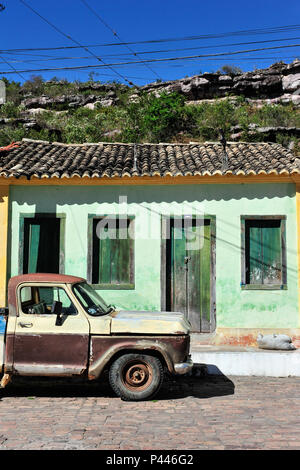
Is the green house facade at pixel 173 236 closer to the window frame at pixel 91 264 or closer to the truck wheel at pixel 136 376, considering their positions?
the window frame at pixel 91 264

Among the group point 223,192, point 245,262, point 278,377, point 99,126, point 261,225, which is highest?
point 99,126

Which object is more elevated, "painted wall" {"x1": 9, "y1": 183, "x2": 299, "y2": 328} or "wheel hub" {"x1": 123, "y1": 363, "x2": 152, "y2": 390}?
"painted wall" {"x1": 9, "y1": 183, "x2": 299, "y2": 328}

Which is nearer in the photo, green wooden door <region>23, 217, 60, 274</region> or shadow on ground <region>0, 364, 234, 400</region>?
shadow on ground <region>0, 364, 234, 400</region>

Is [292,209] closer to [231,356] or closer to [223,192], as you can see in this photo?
[223,192]

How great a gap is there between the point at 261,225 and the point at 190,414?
5652 millimetres

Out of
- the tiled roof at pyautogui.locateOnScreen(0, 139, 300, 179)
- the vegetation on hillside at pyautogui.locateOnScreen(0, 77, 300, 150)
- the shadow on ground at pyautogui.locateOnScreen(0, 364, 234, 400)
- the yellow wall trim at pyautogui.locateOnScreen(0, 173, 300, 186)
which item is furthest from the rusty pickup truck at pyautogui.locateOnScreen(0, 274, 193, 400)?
the vegetation on hillside at pyautogui.locateOnScreen(0, 77, 300, 150)

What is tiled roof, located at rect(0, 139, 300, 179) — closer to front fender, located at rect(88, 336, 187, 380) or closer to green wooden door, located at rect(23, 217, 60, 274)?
green wooden door, located at rect(23, 217, 60, 274)

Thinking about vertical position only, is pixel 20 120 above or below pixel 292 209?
above

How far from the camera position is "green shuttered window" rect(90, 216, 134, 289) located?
1058 cm

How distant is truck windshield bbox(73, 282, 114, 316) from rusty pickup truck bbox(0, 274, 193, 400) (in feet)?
0.15

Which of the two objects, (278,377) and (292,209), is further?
(292,209)

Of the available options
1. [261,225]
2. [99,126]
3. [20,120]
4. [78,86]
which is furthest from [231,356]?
[78,86]

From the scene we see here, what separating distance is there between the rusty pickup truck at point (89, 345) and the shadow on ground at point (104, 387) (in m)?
0.54

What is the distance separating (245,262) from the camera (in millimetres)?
10320
